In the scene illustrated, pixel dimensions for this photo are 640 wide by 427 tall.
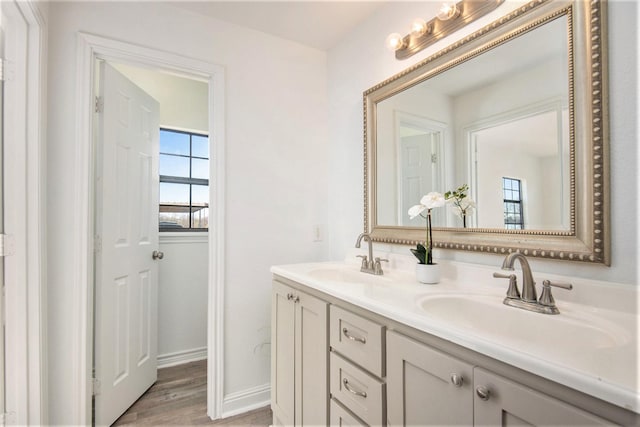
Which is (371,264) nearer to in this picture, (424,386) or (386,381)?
(386,381)

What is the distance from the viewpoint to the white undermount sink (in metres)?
0.69

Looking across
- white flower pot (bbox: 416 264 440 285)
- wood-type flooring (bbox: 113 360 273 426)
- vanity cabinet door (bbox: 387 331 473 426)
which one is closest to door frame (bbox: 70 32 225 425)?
wood-type flooring (bbox: 113 360 273 426)

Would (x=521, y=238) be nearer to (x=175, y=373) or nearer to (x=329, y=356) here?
(x=329, y=356)

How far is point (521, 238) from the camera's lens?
1.18m

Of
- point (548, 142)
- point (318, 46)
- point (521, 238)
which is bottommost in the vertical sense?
point (521, 238)

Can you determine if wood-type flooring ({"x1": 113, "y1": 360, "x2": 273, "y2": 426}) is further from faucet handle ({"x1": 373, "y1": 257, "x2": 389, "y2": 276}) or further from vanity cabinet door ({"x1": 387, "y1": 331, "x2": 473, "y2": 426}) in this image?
vanity cabinet door ({"x1": 387, "y1": 331, "x2": 473, "y2": 426})

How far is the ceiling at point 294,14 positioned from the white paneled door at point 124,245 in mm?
719

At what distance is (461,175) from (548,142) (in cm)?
36

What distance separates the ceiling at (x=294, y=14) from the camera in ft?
6.06

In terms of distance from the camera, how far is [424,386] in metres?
0.90

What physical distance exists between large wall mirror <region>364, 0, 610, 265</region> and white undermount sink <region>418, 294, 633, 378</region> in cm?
23

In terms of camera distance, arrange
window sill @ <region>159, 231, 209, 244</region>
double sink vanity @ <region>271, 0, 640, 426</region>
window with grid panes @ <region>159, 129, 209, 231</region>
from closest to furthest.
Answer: double sink vanity @ <region>271, 0, 640, 426</region>
window sill @ <region>159, 231, 209, 244</region>
window with grid panes @ <region>159, 129, 209, 231</region>

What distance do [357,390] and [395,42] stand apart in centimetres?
163

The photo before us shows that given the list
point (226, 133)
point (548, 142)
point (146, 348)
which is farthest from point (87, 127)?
point (548, 142)
